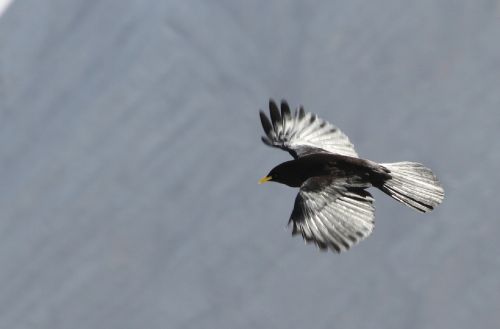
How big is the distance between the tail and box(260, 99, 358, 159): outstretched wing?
1015 mm

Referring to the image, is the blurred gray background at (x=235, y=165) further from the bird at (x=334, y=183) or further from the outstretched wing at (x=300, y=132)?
the bird at (x=334, y=183)

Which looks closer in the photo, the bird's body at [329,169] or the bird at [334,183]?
the bird at [334,183]

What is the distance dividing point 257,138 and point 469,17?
4459 mm

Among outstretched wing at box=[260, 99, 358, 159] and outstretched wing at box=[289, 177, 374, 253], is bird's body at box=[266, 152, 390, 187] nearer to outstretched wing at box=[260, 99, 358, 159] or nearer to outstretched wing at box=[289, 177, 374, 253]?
outstretched wing at box=[289, 177, 374, 253]

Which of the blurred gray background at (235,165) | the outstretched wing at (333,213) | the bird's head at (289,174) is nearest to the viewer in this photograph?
the outstretched wing at (333,213)

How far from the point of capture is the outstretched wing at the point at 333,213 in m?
7.18

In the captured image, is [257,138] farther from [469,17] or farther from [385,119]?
[469,17]

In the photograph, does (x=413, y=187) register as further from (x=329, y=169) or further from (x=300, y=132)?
(x=300, y=132)

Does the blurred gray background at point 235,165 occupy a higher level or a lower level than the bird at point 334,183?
higher

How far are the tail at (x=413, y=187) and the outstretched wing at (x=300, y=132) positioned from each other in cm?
102

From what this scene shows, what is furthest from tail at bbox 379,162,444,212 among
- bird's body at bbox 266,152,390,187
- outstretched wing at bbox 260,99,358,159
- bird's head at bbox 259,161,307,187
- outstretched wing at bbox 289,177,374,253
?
outstretched wing at bbox 260,99,358,159

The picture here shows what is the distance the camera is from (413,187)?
8.12 m

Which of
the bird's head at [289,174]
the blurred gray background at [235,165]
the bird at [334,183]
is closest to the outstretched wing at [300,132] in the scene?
the bird at [334,183]

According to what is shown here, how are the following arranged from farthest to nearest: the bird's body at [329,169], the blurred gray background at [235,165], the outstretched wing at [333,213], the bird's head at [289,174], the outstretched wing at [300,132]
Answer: the blurred gray background at [235,165]
the outstretched wing at [300,132]
the bird's head at [289,174]
the bird's body at [329,169]
the outstretched wing at [333,213]
